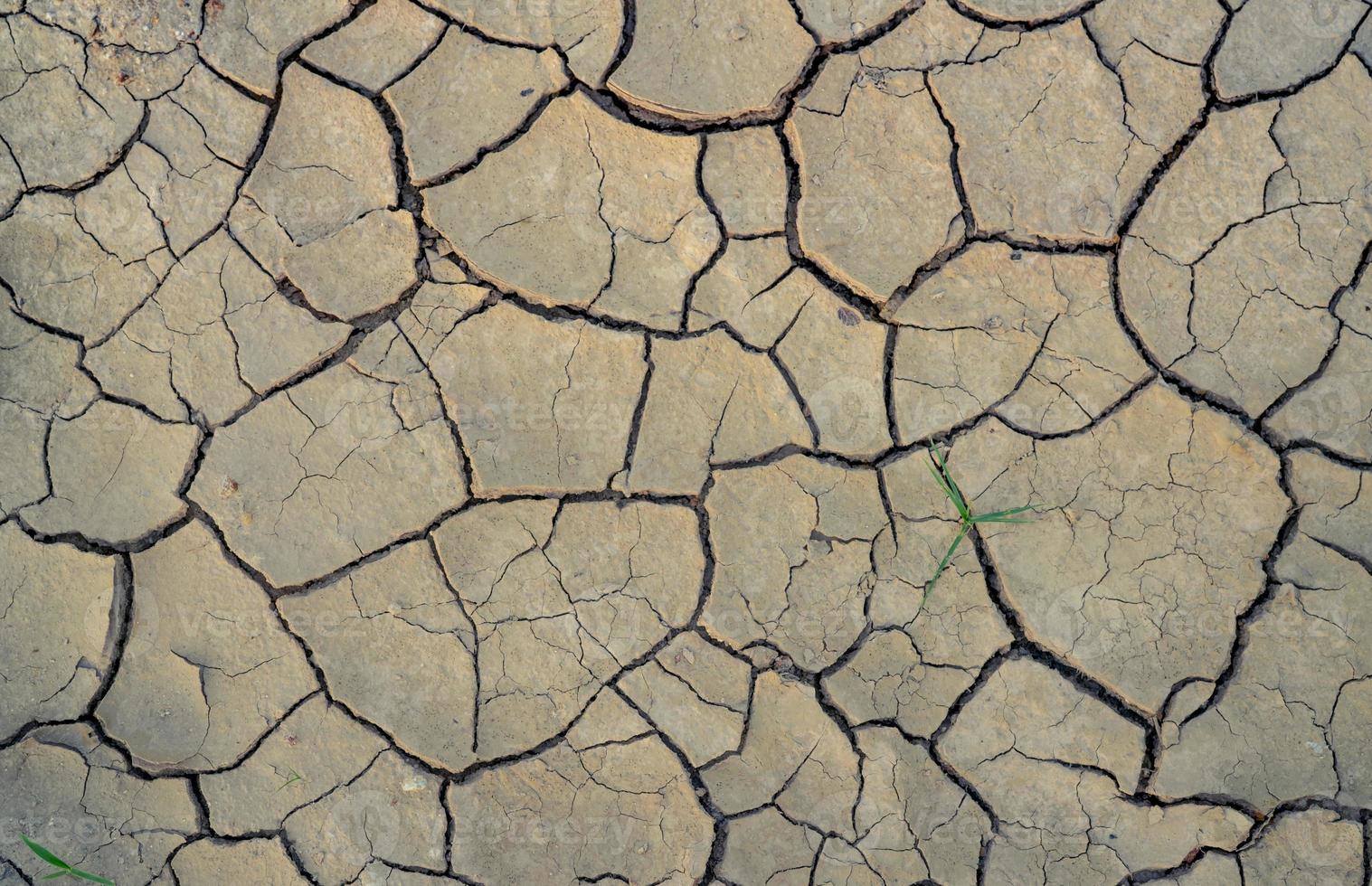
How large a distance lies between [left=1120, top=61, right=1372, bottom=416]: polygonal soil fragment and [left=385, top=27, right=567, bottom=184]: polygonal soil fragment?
1.56 metres

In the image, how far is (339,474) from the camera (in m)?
2.46

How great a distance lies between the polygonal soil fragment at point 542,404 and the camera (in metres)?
2.45

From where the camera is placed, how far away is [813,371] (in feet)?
8.05

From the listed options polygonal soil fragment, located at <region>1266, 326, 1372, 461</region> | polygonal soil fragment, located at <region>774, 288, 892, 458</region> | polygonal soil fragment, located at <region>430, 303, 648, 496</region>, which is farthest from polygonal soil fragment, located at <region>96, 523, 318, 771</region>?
polygonal soil fragment, located at <region>1266, 326, 1372, 461</region>

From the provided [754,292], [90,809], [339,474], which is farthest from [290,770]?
[754,292]

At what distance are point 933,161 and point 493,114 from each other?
1124mm

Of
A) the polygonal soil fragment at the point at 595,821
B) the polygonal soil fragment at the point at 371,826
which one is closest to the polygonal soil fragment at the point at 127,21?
the polygonal soil fragment at the point at 371,826

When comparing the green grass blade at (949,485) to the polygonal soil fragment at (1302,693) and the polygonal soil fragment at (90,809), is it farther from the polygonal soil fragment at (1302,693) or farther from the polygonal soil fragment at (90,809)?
the polygonal soil fragment at (90,809)

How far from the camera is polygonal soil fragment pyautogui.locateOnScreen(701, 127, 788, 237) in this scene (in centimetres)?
248

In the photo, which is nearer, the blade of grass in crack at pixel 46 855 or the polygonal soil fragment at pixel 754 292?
the blade of grass in crack at pixel 46 855

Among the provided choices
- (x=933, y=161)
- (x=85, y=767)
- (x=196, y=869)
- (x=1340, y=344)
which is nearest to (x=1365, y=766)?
(x=1340, y=344)

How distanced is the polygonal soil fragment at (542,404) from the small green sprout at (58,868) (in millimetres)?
1309

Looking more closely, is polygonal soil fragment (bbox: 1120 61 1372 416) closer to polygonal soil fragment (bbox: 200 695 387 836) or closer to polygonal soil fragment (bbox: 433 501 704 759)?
polygonal soil fragment (bbox: 433 501 704 759)

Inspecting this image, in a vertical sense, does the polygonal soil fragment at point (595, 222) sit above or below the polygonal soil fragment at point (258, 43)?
below
